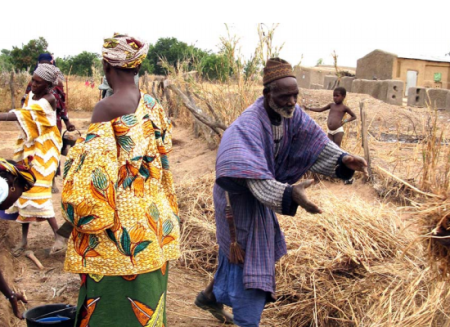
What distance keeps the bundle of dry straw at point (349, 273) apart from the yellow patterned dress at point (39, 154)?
51.0 inches

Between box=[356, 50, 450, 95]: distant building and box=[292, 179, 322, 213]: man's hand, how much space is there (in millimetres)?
17372

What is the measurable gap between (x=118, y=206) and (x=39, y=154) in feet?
7.31

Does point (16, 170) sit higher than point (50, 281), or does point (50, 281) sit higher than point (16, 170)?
point (16, 170)

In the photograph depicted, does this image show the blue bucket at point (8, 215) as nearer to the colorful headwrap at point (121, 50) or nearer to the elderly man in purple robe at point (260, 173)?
the elderly man in purple robe at point (260, 173)

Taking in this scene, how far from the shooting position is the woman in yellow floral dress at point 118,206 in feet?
6.43

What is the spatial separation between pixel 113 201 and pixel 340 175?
1.29m

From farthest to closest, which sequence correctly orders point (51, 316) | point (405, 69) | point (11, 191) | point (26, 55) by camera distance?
1. point (26, 55)
2. point (405, 69)
3. point (51, 316)
4. point (11, 191)

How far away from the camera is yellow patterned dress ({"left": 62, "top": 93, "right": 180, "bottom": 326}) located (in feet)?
6.42

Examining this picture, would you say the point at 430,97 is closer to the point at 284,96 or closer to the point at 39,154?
the point at 39,154

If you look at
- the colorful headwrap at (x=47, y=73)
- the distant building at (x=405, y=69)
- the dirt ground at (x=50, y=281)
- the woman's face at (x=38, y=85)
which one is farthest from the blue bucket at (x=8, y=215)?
the distant building at (x=405, y=69)

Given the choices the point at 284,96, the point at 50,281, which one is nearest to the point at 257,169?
the point at 284,96

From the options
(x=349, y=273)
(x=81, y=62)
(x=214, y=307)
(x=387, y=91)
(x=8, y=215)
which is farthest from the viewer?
(x=81, y=62)

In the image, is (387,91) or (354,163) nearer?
(354,163)

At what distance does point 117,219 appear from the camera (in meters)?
2.05
